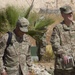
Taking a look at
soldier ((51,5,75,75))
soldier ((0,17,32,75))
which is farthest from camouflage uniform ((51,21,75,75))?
soldier ((0,17,32,75))

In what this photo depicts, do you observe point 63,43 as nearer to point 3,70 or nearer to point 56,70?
point 56,70

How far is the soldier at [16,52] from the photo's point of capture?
6574 mm

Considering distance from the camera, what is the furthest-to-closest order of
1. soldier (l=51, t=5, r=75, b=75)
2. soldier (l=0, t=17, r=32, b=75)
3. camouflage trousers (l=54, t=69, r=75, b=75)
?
camouflage trousers (l=54, t=69, r=75, b=75), soldier (l=51, t=5, r=75, b=75), soldier (l=0, t=17, r=32, b=75)

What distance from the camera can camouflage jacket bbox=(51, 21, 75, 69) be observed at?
7.38m

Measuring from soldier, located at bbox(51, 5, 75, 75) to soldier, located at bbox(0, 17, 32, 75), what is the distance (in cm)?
72

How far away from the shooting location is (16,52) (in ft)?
21.9

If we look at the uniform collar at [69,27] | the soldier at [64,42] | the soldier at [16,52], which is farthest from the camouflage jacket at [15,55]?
the uniform collar at [69,27]

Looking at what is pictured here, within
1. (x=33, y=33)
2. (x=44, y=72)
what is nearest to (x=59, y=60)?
(x=33, y=33)

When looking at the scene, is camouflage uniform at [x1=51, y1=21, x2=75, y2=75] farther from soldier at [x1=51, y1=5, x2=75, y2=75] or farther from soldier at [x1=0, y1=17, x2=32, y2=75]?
soldier at [x1=0, y1=17, x2=32, y2=75]

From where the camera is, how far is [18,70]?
677cm

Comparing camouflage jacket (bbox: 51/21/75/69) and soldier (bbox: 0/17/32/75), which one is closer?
soldier (bbox: 0/17/32/75)

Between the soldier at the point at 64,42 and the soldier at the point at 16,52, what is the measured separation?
0.72 m

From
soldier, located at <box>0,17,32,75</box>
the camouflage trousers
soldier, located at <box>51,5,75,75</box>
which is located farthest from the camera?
the camouflage trousers

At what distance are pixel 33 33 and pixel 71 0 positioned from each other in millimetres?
20635
